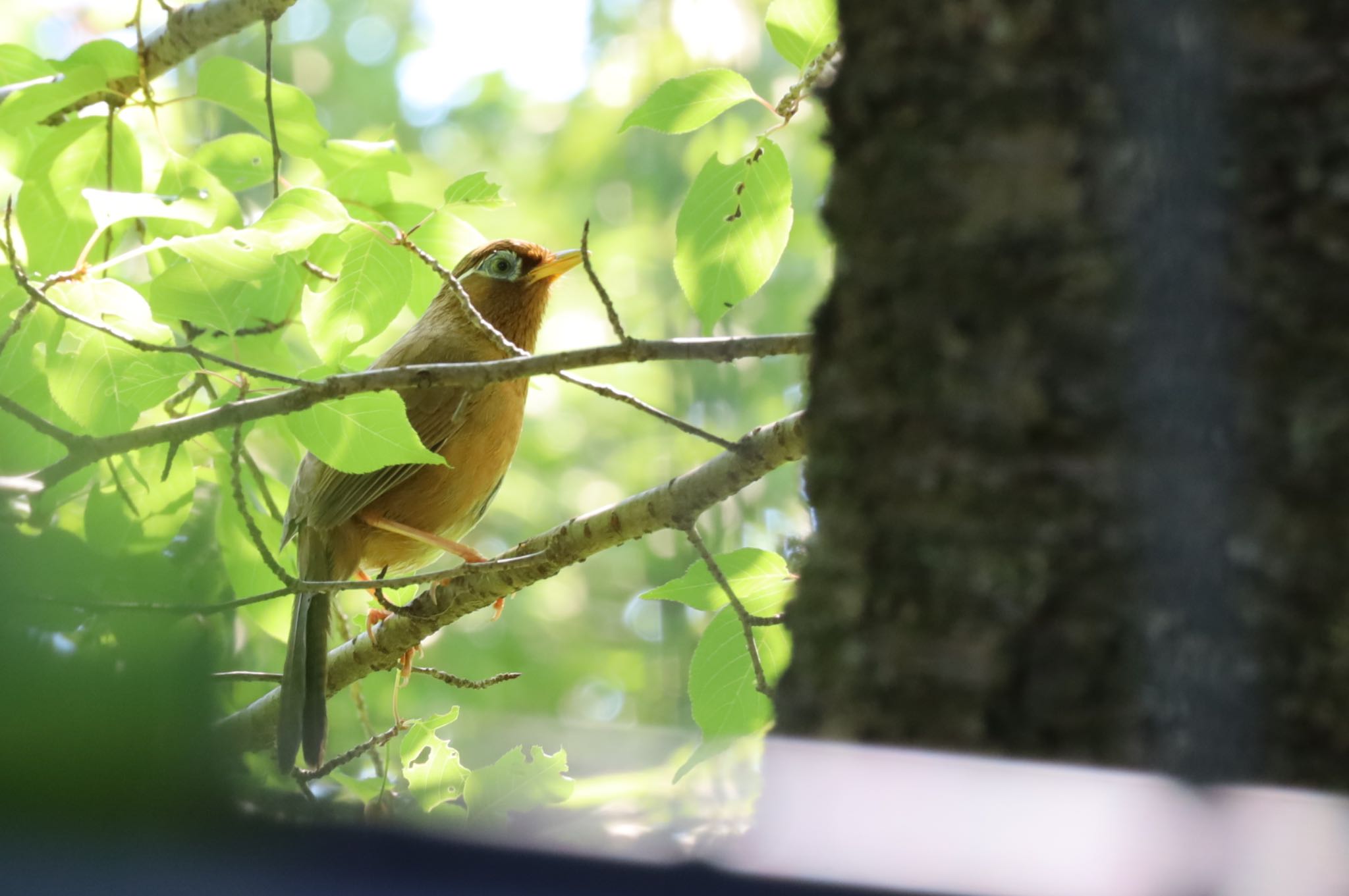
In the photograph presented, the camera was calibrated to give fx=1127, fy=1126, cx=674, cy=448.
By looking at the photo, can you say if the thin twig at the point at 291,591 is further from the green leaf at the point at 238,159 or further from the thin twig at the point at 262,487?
the green leaf at the point at 238,159

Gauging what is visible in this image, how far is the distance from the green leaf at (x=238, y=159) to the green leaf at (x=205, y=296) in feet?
1.99

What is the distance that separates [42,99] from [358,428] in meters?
1.34

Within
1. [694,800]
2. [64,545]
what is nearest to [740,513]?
[694,800]

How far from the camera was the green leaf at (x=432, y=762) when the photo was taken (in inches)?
104

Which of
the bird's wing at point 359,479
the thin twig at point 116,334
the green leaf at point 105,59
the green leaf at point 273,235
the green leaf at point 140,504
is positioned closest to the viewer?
the green leaf at point 140,504

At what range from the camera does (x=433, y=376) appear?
7.09ft

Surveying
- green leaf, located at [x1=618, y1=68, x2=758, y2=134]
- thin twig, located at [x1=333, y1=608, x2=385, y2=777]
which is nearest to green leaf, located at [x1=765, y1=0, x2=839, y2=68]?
green leaf, located at [x1=618, y1=68, x2=758, y2=134]

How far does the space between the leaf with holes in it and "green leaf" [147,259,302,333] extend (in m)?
0.39

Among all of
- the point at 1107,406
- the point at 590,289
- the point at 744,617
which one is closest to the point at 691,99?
the point at 744,617

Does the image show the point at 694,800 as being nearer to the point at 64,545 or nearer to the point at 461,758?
the point at 64,545

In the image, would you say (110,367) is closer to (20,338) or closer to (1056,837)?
(20,338)

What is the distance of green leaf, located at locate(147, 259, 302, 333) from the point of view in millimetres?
2553

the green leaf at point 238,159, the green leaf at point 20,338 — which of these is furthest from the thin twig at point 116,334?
the green leaf at point 238,159

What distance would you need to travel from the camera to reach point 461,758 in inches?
120
